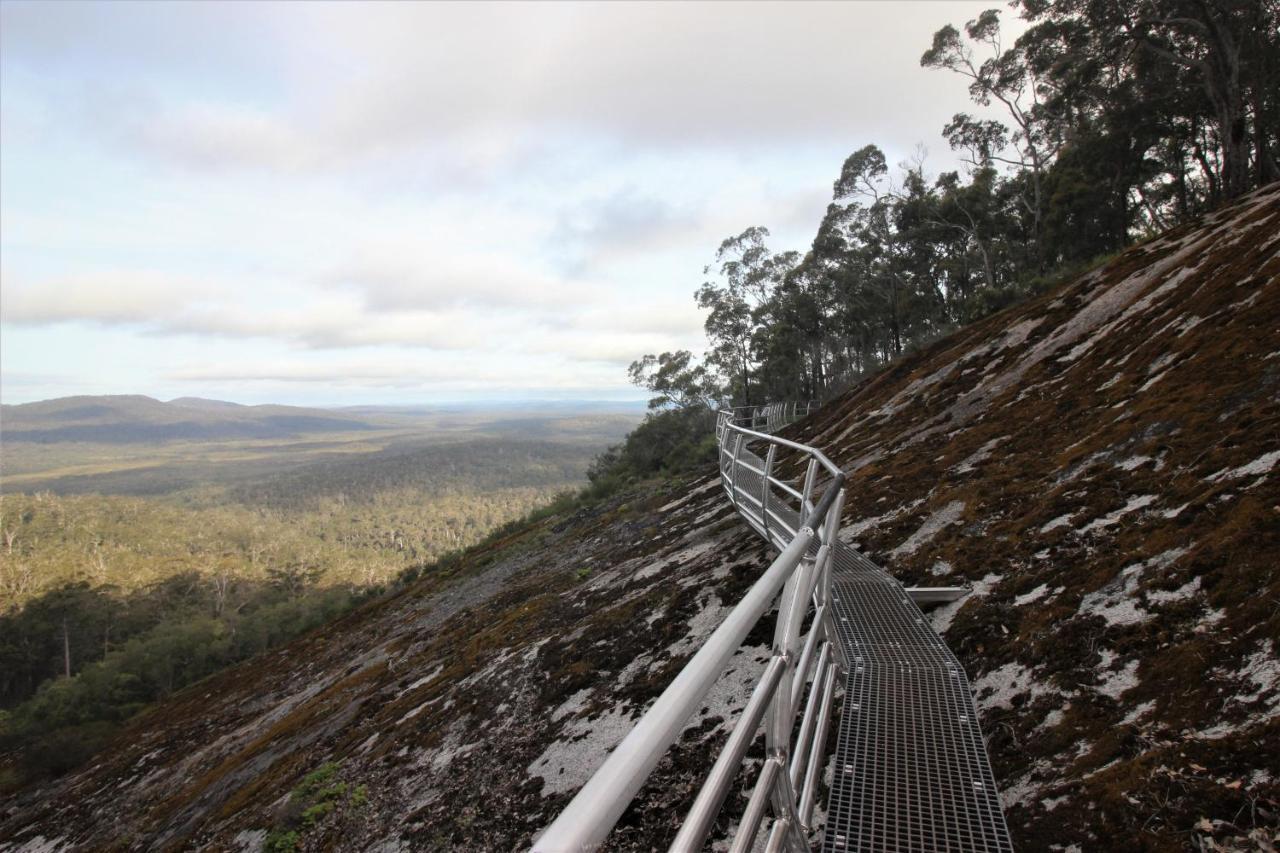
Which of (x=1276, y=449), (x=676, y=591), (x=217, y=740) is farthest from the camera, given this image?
(x=217, y=740)

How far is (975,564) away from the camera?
15.3ft

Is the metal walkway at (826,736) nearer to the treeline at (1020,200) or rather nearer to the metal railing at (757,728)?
the metal railing at (757,728)

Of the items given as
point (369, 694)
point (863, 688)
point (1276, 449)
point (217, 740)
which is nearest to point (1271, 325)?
point (1276, 449)

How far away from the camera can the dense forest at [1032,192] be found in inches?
829

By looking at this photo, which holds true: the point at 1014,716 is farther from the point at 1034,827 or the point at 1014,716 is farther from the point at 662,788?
the point at 662,788

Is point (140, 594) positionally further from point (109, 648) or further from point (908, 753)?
point (908, 753)

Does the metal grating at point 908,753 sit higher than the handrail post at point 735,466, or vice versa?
the handrail post at point 735,466

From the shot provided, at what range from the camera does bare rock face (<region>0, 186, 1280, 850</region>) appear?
2.53 metres

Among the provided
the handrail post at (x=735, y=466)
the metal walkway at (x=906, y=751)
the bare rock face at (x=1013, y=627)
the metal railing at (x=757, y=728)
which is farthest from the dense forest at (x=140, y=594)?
the metal railing at (x=757, y=728)

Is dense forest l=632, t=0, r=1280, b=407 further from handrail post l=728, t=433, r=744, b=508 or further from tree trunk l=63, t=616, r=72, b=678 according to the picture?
tree trunk l=63, t=616, r=72, b=678

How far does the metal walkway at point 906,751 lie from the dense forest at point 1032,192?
60.5 feet

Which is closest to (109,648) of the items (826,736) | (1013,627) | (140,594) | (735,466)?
(140,594)

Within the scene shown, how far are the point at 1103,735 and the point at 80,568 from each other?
462 feet

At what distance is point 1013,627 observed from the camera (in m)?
3.71
